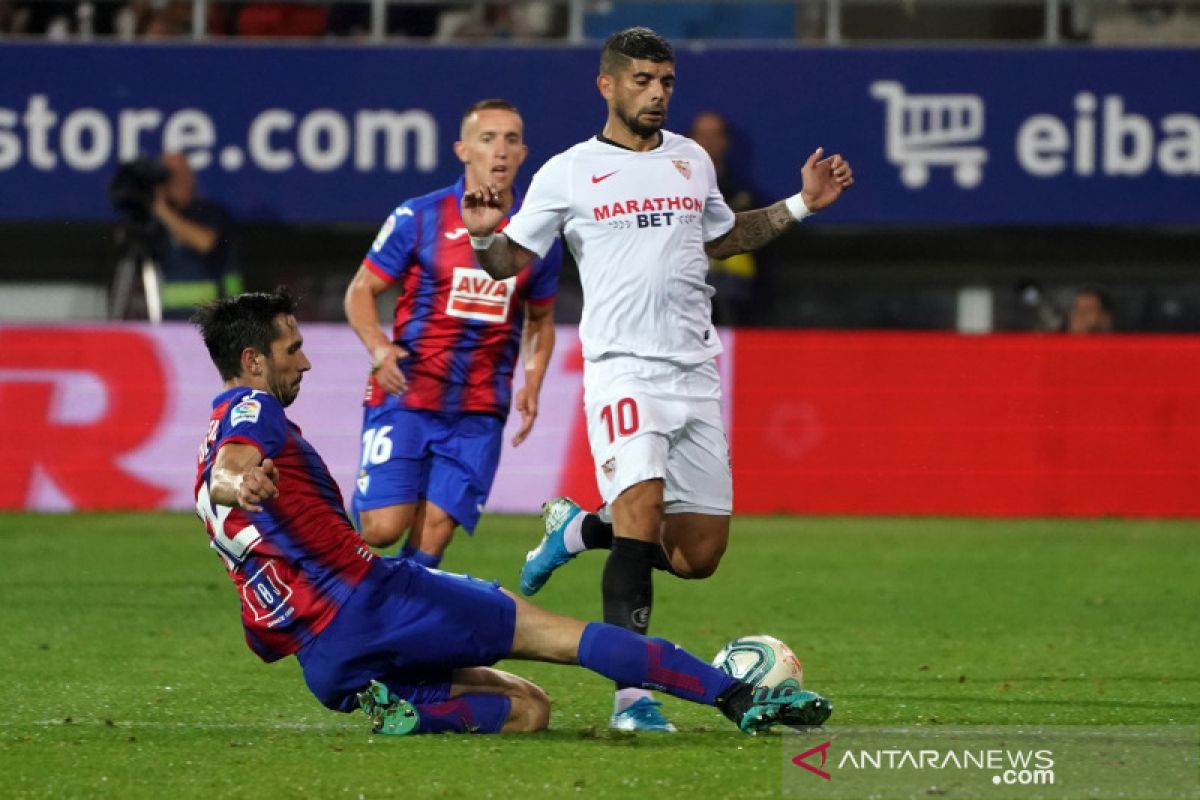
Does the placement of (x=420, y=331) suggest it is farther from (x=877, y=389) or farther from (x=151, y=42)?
(x=151, y=42)

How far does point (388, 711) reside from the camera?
6.32 meters

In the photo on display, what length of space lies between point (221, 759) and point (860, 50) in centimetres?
1045

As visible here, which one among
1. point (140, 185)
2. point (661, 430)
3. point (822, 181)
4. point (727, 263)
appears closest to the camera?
point (661, 430)

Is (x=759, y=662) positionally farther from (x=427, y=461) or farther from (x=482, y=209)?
(x=427, y=461)

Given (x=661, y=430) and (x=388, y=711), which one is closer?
(x=388, y=711)

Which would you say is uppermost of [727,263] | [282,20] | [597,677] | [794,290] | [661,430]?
[282,20]

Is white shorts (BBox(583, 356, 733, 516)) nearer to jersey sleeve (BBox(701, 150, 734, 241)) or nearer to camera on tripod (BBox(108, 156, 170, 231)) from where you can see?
jersey sleeve (BBox(701, 150, 734, 241))

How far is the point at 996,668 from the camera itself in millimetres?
8188

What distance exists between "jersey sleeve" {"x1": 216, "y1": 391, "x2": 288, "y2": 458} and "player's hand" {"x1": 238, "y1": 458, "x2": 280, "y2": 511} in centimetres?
30

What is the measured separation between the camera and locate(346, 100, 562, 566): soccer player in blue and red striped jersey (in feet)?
28.7


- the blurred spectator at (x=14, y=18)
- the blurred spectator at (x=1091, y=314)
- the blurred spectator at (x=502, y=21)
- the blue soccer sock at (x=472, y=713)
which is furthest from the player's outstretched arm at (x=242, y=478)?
the blurred spectator at (x=14, y=18)

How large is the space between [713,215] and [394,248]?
2278 mm

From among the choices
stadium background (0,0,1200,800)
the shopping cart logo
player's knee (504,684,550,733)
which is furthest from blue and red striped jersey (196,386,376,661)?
the shopping cart logo

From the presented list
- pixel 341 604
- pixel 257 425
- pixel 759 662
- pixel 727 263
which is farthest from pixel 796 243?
pixel 257 425
